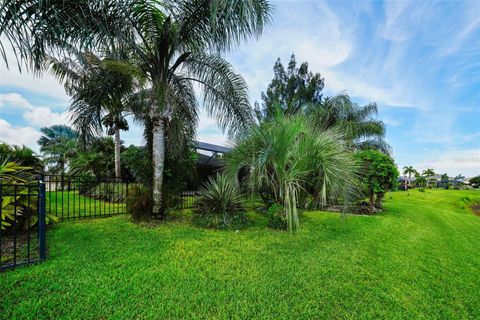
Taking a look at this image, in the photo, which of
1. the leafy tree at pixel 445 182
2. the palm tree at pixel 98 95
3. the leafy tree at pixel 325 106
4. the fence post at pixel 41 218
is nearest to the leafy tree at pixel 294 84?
the leafy tree at pixel 325 106

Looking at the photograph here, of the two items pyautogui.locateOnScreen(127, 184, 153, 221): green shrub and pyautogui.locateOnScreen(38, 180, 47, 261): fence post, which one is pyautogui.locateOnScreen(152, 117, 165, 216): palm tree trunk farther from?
pyautogui.locateOnScreen(38, 180, 47, 261): fence post

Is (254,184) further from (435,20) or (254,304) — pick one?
(435,20)

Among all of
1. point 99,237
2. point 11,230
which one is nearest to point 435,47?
point 99,237

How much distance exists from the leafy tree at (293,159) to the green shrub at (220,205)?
2.46ft

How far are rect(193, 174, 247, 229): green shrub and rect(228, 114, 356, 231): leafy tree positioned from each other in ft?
2.46

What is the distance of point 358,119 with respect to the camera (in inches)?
638

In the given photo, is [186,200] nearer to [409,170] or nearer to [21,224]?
[21,224]

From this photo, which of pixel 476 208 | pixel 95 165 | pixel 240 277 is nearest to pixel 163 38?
pixel 240 277

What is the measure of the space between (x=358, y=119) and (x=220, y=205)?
46.5 feet

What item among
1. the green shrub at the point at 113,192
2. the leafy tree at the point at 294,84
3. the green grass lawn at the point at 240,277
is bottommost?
the green grass lawn at the point at 240,277

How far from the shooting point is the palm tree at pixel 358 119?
48.1 feet

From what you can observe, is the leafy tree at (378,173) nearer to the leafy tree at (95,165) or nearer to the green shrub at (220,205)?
the green shrub at (220,205)

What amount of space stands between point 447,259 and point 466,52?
874 cm

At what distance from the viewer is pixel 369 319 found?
225cm
